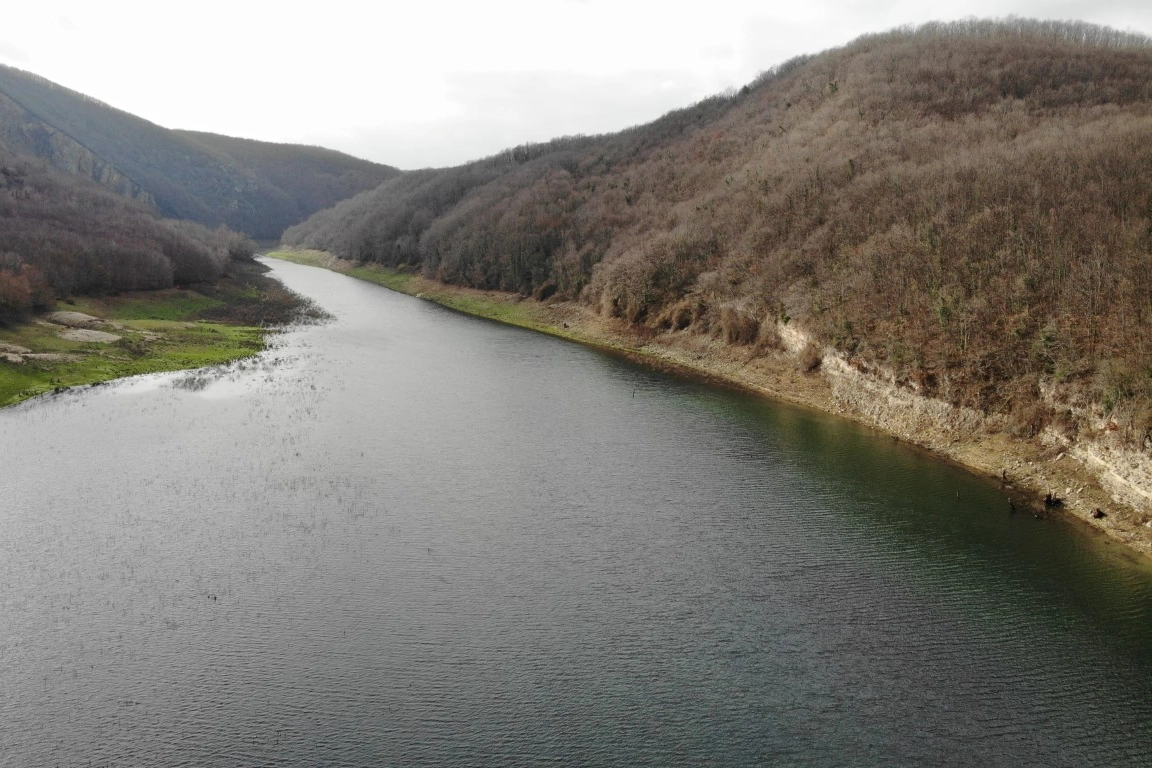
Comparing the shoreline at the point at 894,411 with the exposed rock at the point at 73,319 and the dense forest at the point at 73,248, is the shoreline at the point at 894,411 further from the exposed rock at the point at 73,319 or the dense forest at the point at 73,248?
the dense forest at the point at 73,248

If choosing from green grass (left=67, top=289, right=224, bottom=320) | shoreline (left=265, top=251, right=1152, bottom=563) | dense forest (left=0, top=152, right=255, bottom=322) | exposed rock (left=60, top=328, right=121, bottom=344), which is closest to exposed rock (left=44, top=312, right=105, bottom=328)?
exposed rock (left=60, top=328, right=121, bottom=344)

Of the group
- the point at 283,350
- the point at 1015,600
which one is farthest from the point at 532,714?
the point at 283,350

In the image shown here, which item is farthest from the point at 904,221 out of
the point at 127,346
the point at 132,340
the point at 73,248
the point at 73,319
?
the point at 73,248

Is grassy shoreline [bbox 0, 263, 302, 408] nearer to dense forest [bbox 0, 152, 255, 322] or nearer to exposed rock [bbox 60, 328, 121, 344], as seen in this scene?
exposed rock [bbox 60, 328, 121, 344]

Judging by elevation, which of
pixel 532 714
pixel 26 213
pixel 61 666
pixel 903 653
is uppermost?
pixel 26 213

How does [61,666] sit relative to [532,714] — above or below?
below

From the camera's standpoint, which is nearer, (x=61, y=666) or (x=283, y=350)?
(x=61, y=666)

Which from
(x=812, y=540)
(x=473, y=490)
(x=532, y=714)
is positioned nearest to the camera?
(x=532, y=714)

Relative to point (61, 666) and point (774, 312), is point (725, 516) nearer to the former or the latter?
point (61, 666)
